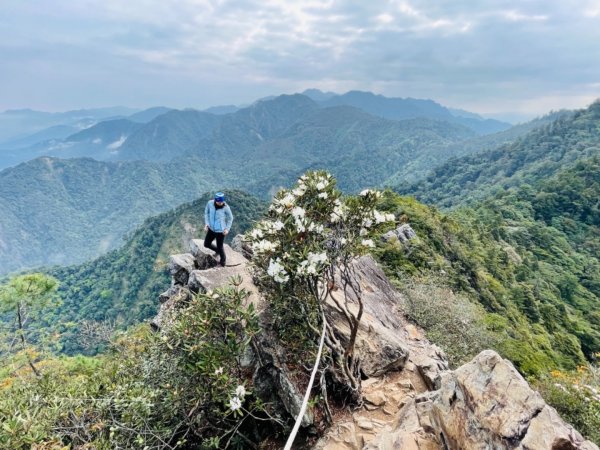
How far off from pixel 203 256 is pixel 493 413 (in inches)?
364

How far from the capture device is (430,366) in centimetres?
909

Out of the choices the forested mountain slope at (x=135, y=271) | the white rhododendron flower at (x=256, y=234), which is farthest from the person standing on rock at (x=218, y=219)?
the forested mountain slope at (x=135, y=271)

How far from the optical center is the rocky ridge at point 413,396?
4895 mm

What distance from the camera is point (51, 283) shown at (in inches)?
830

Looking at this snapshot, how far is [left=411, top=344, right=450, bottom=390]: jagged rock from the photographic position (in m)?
8.58

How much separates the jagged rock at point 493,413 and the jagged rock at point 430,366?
2269mm

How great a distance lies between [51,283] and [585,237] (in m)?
73.8

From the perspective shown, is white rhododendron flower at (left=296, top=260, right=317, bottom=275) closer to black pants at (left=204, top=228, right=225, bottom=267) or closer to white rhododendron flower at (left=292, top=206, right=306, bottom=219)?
white rhododendron flower at (left=292, top=206, right=306, bottom=219)

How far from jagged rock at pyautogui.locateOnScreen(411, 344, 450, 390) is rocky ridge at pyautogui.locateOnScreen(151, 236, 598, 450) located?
22 millimetres

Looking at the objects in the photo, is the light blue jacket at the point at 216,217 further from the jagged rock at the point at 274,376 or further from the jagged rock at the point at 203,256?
the jagged rock at the point at 274,376

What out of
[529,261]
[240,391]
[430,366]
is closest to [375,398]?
[430,366]

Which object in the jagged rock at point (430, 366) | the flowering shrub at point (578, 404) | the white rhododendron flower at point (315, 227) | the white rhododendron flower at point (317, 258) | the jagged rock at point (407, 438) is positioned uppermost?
the white rhododendron flower at point (315, 227)

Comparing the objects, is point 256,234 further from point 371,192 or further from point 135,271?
point 135,271

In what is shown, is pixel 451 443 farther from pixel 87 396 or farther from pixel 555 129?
pixel 555 129
